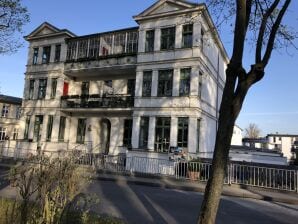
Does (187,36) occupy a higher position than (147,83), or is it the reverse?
(187,36)

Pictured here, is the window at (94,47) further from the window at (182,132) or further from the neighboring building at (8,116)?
the neighboring building at (8,116)

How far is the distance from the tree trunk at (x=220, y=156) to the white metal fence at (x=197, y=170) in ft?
30.9

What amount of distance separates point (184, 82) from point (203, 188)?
32.8 feet

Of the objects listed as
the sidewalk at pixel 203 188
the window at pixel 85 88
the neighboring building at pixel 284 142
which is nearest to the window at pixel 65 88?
the window at pixel 85 88

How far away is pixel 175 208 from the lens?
1090 centimetres

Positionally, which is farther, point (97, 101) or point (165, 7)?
point (97, 101)

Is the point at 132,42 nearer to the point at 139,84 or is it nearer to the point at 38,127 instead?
the point at 139,84

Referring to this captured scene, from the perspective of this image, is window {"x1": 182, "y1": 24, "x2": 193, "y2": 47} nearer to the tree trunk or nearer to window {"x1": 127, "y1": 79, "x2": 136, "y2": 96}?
window {"x1": 127, "y1": 79, "x2": 136, "y2": 96}

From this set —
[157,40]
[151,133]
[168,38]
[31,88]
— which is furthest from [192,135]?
[31,88]

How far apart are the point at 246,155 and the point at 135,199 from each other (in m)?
20.6

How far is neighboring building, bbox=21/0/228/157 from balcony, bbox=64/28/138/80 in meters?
0.09

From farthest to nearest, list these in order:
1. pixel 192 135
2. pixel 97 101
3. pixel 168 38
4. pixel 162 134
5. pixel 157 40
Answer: pixel 97 101 → pixel 157 40 → pixel 168 38 → pixel 162 134 → pixel 192 135

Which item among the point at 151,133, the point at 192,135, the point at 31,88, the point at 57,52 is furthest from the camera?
the point at 31,88

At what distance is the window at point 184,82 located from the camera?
927 inches
